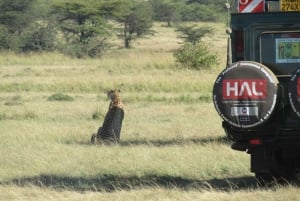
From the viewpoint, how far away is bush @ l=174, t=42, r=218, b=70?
94.4 feet

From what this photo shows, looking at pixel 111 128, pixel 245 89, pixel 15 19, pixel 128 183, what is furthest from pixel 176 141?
pixel 15 19

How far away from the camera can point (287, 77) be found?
281 inches

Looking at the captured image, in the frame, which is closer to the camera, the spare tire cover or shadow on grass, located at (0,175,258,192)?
the spare tire cover

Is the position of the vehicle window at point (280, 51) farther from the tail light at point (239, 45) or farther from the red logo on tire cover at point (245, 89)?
the red logo on tire cover at point (245, 89)

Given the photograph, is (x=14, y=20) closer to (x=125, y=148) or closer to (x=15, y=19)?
(x=15, y=19)

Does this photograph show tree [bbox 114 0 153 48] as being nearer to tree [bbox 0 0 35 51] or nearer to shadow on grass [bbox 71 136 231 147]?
tree [bbox 0 0 35 51]

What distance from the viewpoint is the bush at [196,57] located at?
28786 millimetres

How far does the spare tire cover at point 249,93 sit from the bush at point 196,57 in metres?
21.9

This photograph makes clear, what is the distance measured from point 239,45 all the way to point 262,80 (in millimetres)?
615

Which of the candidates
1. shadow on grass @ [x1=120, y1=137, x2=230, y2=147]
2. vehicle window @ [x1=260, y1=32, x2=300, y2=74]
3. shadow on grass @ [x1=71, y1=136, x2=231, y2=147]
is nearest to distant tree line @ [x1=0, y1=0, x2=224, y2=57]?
shadow on grass @ [x1=71, y1=136, x2=231, y2=147]

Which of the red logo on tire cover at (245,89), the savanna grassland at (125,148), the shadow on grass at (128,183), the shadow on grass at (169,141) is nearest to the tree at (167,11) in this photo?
the savanna grassland at (125,148)

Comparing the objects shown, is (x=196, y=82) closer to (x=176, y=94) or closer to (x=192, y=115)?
(x=176, y=94)

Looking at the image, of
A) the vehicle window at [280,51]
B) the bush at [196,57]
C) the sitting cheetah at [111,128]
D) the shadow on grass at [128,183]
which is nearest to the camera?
the vehicle window at [280,51]

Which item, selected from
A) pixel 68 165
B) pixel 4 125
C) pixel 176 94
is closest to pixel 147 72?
pixel 176 94
